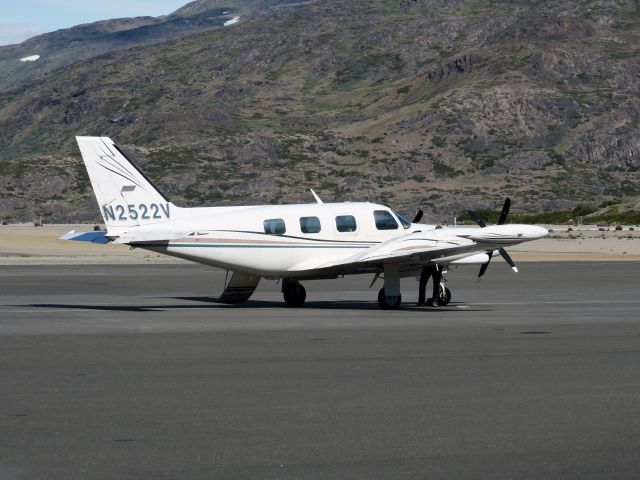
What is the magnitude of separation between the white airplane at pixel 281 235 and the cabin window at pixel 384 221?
0.08 feet

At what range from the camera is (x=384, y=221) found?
101 feet

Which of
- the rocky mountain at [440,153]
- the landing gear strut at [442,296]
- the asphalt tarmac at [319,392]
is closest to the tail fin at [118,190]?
the asphalt tarmac at [319,392]

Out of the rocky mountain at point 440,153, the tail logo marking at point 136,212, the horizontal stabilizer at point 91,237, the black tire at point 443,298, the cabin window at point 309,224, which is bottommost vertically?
the rocky mountain at point 440,153

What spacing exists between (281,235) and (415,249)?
3.30 meters

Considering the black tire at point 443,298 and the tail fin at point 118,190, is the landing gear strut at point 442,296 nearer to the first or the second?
the black tire at point 443,298

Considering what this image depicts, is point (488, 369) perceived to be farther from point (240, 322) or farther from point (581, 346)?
point (240, 322)

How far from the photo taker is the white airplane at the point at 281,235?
2855cm

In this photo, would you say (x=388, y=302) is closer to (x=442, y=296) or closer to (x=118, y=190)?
(x=442, y=296)

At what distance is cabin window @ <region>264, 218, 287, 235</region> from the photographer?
96.9ft

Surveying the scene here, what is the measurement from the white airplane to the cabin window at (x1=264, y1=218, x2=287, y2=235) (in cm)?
2

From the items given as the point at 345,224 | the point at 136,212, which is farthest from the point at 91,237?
the point at 345,224

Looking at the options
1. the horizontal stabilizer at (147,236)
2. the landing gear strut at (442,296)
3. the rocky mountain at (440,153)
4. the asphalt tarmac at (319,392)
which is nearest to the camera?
the asphalt tarmac at (319,392)

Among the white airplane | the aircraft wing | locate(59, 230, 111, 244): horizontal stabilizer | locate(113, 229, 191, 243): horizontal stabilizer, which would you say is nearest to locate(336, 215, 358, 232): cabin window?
the white airplane

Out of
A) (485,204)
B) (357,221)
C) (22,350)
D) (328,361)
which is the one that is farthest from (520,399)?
(485,204)
